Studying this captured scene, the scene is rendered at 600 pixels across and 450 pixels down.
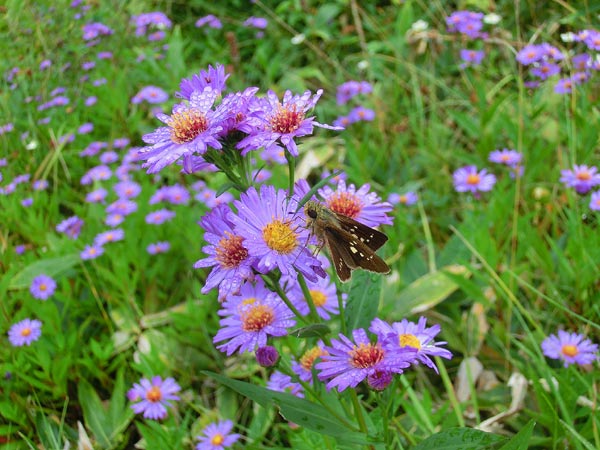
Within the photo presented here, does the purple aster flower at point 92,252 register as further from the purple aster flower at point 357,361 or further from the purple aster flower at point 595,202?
the purple aster flower at point 595,202

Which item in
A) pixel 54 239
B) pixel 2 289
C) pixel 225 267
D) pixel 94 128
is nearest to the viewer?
pixel 225 267

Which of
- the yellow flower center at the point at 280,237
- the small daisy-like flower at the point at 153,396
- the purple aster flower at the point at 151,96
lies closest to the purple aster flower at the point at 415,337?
the yellow flower center at the point at 280,237

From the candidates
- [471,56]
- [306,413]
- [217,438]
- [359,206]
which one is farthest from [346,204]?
[471,56]

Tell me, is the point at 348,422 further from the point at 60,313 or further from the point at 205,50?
the point at 205,50

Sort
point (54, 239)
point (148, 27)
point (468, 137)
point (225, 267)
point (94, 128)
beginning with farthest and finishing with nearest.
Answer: point (148, 27)
point (94, 128)
point (468, 137)
point (54, 239)
point (225, 267)

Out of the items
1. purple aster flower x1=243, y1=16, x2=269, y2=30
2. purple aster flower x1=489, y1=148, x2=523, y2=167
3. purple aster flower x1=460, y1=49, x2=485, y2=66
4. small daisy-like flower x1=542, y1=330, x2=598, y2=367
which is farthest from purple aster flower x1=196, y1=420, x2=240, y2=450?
purple aster flower x1=243, y1=16, x2=269, y2=30

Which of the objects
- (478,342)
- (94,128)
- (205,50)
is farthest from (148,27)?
(478,342)
